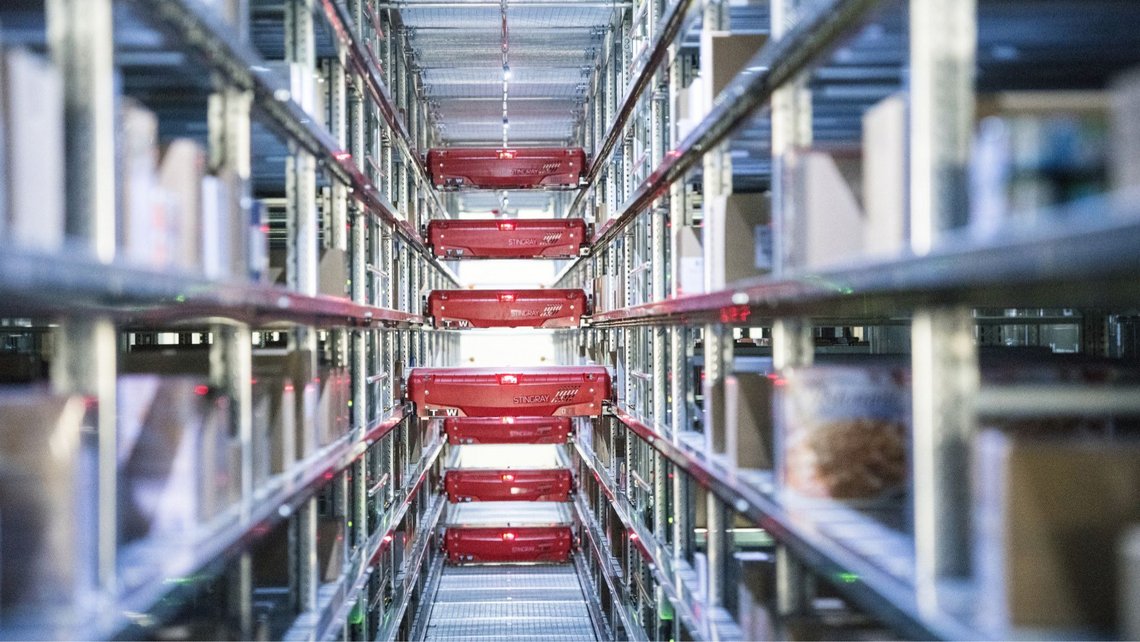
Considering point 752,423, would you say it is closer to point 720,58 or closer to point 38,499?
point 720,58

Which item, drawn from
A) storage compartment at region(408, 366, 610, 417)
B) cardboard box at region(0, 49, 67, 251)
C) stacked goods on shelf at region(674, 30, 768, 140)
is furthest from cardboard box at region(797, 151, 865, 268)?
storage compartment at region(408, 366, 610, 417)

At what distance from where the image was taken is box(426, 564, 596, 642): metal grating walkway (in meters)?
7.64

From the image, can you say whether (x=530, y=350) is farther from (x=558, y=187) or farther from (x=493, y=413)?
(x=493, y=413)

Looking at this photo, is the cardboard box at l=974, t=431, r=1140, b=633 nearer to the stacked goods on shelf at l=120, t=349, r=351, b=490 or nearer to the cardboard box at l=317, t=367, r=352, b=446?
the stacked goods on shelf at l=120, t=349, r=351, b=490

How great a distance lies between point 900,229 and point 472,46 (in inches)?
305

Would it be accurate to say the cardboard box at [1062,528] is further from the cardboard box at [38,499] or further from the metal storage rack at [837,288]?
the cardboard box at [38,499]

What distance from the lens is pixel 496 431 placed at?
789 centimetres

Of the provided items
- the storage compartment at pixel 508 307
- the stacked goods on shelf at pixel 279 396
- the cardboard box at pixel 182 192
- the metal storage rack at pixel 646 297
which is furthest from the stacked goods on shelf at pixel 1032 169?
the storage compartment at pixel 508 307

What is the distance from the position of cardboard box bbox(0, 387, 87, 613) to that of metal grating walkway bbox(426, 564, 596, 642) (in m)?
5.88

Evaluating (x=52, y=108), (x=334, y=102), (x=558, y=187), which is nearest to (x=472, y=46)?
(x=558, y=187)

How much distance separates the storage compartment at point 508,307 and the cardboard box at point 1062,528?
711 centimetres

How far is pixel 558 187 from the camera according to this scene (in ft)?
31.9

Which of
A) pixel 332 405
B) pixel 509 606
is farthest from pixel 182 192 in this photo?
pixel 509 606

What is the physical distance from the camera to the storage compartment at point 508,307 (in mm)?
8625
